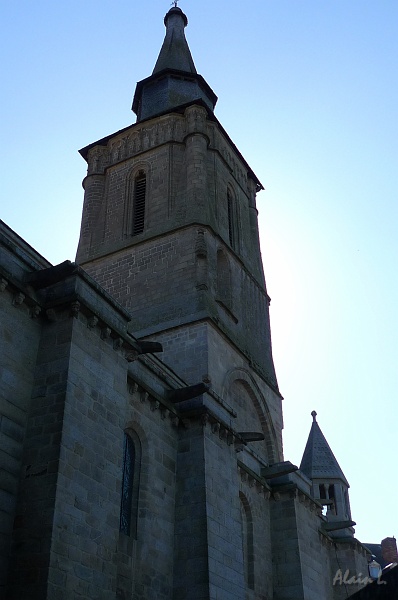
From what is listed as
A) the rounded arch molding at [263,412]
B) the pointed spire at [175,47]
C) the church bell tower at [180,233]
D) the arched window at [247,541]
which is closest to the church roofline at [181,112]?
the church bell tower at [180,233]

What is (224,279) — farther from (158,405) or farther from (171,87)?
(171,87)

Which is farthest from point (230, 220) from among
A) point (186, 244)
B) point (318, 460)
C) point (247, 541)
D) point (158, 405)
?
point (158, 405)

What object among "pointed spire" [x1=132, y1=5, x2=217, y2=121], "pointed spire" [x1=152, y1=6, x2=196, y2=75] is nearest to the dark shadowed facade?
"pointed spire" [x1=132, y1=5, x2=217, y2=121]

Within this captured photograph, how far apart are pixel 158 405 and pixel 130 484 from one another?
2.00 m

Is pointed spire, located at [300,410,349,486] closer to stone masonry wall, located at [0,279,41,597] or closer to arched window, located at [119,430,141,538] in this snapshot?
arched window, located at [119,430,141,538]

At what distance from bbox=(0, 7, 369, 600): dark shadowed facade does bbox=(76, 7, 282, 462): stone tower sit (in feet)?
0.24

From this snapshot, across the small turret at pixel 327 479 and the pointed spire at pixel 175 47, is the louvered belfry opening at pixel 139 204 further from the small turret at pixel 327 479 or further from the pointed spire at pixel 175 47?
the small turret at pixel 327 479

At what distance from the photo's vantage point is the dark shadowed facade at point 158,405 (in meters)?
11.0

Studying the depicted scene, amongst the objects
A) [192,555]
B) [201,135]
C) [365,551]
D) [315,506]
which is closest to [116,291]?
[201,135]

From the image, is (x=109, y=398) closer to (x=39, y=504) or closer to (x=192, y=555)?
A: (x=39, y=504)

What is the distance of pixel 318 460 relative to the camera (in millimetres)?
29234

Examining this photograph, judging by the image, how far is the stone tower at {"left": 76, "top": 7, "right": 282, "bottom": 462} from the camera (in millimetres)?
21328

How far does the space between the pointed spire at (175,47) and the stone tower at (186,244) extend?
1522 mm

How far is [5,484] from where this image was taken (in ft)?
35.4
